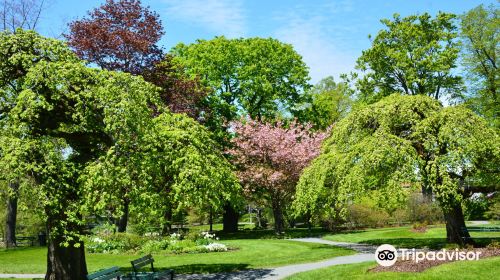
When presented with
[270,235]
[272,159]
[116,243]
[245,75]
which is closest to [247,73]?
[245,75]

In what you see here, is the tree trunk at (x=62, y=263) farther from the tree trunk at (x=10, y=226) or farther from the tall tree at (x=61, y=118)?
the tree trunk at (x=10, y=226)

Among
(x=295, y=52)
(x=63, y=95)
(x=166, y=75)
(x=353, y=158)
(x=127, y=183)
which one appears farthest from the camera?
(x=295, y=52)

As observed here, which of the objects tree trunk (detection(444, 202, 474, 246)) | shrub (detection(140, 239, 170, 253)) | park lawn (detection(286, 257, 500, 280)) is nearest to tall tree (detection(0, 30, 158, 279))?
park lawn (detection(286, 257, 500, 280))

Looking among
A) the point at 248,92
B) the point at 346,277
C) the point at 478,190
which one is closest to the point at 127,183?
the point at 346,277

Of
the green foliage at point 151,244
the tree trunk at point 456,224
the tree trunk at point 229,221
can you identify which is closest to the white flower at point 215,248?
the green foliage at point 151,244

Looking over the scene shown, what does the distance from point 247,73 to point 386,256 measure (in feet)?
81.7

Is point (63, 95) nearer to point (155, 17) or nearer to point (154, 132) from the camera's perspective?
point (154, 132)

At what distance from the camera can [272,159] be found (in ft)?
104

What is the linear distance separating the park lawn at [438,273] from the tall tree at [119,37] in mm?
17658

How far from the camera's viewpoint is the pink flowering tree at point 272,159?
31.1 m

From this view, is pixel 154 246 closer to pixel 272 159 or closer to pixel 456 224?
pixel 272 159

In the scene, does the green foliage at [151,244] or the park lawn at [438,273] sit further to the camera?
the green foliage at [151,244]

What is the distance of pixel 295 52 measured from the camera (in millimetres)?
40406

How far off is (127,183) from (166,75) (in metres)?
17.3
